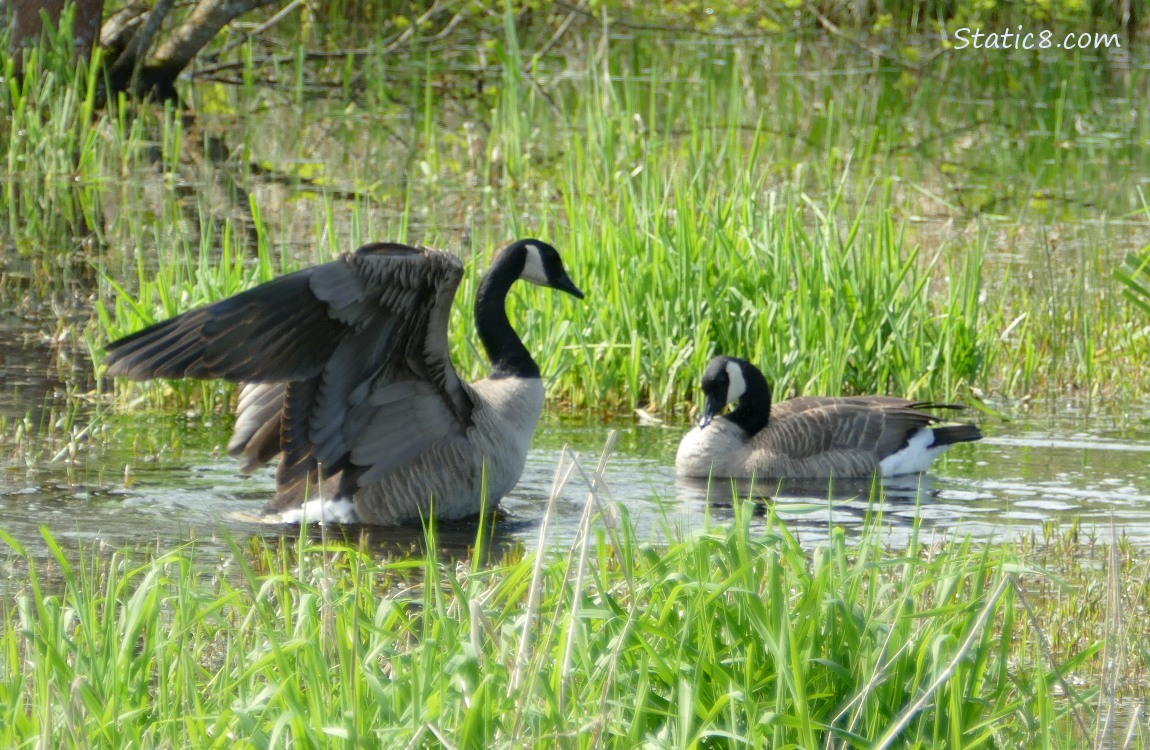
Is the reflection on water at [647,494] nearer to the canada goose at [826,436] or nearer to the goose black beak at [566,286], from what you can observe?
the canada goose at [826,436]

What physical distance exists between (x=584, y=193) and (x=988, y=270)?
341cm

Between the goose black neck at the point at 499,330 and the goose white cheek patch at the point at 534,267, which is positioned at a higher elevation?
the goose white cheek patch at the point at 534,267

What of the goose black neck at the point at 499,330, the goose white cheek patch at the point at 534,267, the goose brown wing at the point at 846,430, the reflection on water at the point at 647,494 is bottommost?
the reflection on water at the point at 647,494

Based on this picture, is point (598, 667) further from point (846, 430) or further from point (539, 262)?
point (846, 430)

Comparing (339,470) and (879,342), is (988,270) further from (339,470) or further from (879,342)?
(339,470)

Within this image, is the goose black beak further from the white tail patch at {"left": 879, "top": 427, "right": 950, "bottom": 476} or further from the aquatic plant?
the aquatic plant

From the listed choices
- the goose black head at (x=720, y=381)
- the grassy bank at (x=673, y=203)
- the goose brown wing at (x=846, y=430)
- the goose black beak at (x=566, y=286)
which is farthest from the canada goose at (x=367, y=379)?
the goose brown wing at (x=846, y=430)

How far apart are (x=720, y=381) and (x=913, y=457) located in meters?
0.99

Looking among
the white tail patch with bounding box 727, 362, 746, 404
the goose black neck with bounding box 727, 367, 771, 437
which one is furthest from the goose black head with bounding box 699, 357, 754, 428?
the goose black neck with bounding box 727, 367, 771, 437

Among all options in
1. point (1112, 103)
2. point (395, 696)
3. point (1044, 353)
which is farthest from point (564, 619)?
point (1112, 103)

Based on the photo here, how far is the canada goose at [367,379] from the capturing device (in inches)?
229

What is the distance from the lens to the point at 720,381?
25.1 ft

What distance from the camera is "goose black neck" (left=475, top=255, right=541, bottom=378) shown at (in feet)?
23.2

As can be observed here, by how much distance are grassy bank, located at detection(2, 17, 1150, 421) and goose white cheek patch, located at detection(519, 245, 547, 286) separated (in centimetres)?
70
